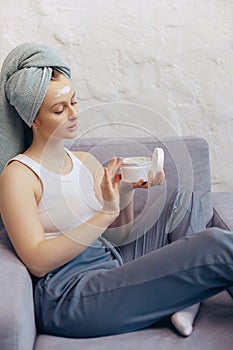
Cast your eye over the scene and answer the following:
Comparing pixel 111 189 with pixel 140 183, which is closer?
pixel 111 189

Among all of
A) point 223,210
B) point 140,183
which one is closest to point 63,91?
point 140,183

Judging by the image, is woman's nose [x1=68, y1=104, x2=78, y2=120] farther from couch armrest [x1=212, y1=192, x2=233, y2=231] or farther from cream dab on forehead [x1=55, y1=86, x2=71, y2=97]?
couch armrest [x1=212, y1=192, x2=233, y2=231]

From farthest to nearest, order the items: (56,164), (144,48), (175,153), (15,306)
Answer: (144,48) → (175,153) → (56,164) → (15,306)

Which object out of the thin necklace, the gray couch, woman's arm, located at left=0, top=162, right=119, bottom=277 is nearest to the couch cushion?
the gray couch

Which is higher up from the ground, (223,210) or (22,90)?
(22,90)

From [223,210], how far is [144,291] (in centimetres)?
59

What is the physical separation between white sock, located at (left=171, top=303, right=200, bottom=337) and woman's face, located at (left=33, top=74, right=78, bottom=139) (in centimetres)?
51

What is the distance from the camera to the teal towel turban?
1387 mm

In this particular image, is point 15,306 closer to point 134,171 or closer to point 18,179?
point 18,179

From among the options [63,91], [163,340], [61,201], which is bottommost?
[163,340]

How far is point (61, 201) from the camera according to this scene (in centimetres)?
142

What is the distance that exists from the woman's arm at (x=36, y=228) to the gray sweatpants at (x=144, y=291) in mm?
81

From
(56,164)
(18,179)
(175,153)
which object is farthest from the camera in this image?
(175,153)

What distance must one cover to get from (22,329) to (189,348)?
36cm
